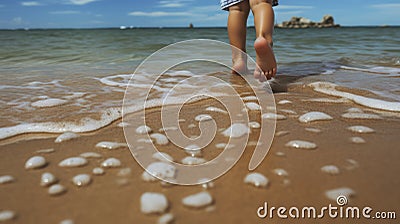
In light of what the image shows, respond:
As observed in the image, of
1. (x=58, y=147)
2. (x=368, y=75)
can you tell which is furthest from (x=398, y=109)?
(x=58, y=147)

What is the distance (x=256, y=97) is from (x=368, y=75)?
119cm

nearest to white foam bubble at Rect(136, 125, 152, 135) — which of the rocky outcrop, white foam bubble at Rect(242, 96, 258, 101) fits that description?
white foam bubble at Rect(242, 96, 258, 101)

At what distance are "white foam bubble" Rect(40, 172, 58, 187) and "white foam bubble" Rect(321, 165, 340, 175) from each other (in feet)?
2.29

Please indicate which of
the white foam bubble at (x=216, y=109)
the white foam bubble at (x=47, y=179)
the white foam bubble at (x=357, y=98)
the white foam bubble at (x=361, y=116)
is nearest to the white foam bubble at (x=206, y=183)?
the white foam bubble at (x=47, y=179)

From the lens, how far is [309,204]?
707mm

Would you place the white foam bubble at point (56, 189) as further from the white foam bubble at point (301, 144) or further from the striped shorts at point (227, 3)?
the striped shorts at point (227, 3)

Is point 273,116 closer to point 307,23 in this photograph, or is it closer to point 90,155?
point 90,155

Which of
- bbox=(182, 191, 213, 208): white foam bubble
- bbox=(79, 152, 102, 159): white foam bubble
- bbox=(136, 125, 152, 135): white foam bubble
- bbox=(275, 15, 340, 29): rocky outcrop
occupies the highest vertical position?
bbox=(275, 15, 340, 29): rocky outcrop

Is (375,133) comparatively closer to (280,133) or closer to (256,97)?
(280,133)

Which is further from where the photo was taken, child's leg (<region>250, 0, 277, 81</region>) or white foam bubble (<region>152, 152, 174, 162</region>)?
child's leg (<region>250, 0, 277, 81</region>)

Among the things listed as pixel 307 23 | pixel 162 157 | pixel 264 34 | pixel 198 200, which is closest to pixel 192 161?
pixel 162 157

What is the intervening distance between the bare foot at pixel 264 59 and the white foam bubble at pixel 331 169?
0.78 m

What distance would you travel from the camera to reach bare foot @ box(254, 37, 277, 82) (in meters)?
1.49

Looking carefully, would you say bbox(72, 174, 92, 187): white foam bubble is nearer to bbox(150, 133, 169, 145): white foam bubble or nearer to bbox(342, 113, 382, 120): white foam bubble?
bbox(150, 133, 169, 145): white foam bubble
